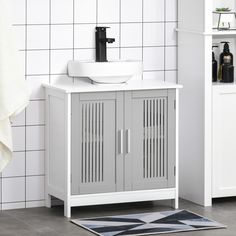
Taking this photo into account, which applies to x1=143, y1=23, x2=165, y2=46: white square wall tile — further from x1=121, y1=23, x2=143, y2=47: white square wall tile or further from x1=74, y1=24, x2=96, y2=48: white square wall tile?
x1=74, y1=24, x2=96, y2=48: white square wall tile

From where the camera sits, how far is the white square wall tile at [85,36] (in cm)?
509

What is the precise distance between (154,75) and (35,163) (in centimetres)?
94

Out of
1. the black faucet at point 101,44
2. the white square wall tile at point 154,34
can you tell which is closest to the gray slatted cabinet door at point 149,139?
the black faucet at point 101,44

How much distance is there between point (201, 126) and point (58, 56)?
3.15ft

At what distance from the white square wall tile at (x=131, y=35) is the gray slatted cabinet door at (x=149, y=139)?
0.47 metres

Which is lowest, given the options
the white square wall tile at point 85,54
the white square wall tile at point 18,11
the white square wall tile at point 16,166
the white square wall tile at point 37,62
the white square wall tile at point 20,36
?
the white square wall tile at point 16,166

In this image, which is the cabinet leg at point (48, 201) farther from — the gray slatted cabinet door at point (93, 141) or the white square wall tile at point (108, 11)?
the white square wall tile at point (108, 11)

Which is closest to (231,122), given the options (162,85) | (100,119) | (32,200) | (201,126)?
(201,126)

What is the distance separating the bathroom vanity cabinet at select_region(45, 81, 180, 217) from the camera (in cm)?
478

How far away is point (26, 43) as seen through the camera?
4973 millimetres

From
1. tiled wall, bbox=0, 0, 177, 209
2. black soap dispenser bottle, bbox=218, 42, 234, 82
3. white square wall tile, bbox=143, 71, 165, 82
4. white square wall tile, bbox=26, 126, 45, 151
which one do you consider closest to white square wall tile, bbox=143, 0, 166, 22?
tiled wall, bbox=0, 0, 177, 209

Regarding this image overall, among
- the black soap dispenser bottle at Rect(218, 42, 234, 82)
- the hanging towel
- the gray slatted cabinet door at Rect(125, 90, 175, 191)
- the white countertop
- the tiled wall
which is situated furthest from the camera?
the black soap dispenser bottle at Rect(218, 42, 234, 82)

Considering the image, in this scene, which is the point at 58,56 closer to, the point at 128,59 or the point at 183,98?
the point at 128,59

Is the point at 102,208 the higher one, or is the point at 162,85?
the point at 162,85
